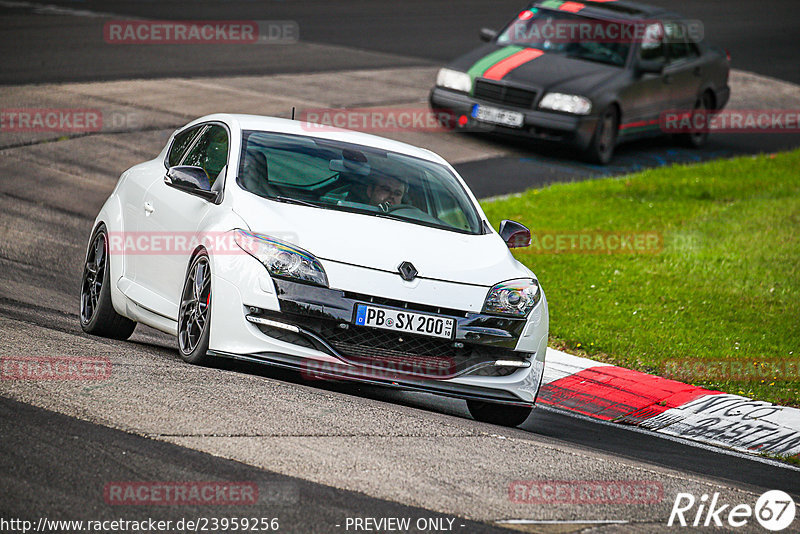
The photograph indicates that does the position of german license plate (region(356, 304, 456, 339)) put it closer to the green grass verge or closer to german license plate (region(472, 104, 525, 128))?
the green grass verge

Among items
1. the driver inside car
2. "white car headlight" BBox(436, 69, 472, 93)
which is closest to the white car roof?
the driver inside car

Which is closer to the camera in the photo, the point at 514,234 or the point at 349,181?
the point at 349,181

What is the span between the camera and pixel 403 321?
6547 mm

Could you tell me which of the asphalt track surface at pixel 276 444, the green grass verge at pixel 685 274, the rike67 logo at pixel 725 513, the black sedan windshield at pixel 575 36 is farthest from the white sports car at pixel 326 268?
the black sedan windshield at pixel 575 36

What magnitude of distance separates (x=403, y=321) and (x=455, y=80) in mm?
11330

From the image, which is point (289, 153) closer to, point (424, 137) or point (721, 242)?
point (721, 242)

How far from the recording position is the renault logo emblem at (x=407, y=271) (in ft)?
21.7

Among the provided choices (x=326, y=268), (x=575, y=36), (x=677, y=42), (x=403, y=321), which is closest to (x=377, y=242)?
(x=326, y=268)

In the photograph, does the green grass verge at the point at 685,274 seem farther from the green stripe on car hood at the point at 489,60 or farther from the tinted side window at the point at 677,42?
the green stripe on car hood at the point at 489,60

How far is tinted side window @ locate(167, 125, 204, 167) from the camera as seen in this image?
8359 millimetres

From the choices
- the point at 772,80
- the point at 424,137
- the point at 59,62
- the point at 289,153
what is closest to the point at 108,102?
the point at 59,62

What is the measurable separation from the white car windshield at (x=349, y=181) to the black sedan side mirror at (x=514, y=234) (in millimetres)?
189

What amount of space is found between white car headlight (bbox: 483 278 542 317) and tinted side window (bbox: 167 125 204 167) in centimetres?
267

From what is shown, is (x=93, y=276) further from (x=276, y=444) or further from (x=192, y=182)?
→ (x=276, y=444)
